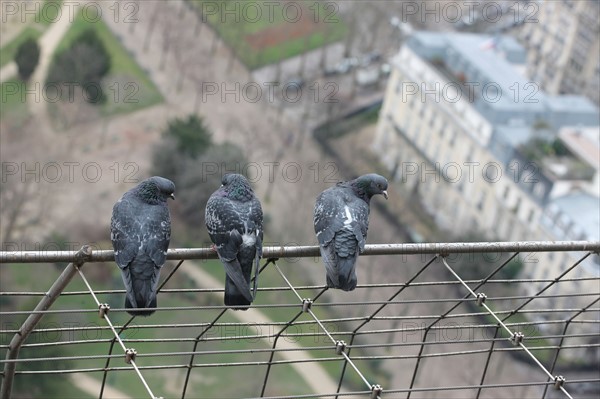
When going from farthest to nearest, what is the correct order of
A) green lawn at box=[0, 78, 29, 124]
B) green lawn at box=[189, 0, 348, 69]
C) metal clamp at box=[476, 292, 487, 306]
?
green lawn at box=[189, 0, 348, 69] → green lawn at box=[0, 78, 29, 124] → metal clamp at box=[476, 292, 487, 306]

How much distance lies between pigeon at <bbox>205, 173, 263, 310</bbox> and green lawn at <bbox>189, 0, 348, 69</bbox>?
43174mm

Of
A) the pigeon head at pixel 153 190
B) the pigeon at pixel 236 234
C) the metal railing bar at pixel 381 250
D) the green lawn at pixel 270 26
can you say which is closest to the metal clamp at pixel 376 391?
the metal railing bar at pixel 381 250

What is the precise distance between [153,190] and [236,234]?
124 cm

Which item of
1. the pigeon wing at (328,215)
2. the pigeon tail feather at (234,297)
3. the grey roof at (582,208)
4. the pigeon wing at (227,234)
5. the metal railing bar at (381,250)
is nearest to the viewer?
the metal railing bar at (381,250)

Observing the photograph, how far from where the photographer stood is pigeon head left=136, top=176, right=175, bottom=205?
1336cm

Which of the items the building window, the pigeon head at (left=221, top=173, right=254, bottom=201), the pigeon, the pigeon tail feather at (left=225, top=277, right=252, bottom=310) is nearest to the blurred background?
the building window

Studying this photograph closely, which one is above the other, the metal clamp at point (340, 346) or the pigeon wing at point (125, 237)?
the pigeon wing at point (125, 237)

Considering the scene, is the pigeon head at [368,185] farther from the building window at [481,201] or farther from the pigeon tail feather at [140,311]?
the building window at [481,201]

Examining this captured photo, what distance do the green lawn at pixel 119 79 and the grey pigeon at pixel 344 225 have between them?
119 feet

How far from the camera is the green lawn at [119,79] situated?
50375 mm

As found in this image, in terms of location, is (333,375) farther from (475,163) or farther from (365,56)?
(365,56)

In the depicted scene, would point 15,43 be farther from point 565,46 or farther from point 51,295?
point 51,295

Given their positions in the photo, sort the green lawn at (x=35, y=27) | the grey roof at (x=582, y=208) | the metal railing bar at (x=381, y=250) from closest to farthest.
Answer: the metal railing bar at (x=381, y=250) < the grey roof at (x=582, y=208) < the green lawn at (x=35, y=27)

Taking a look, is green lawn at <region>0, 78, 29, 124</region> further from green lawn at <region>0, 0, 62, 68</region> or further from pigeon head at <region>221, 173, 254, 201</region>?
pigeon head at <region>221, 173, 254, 201</region>
